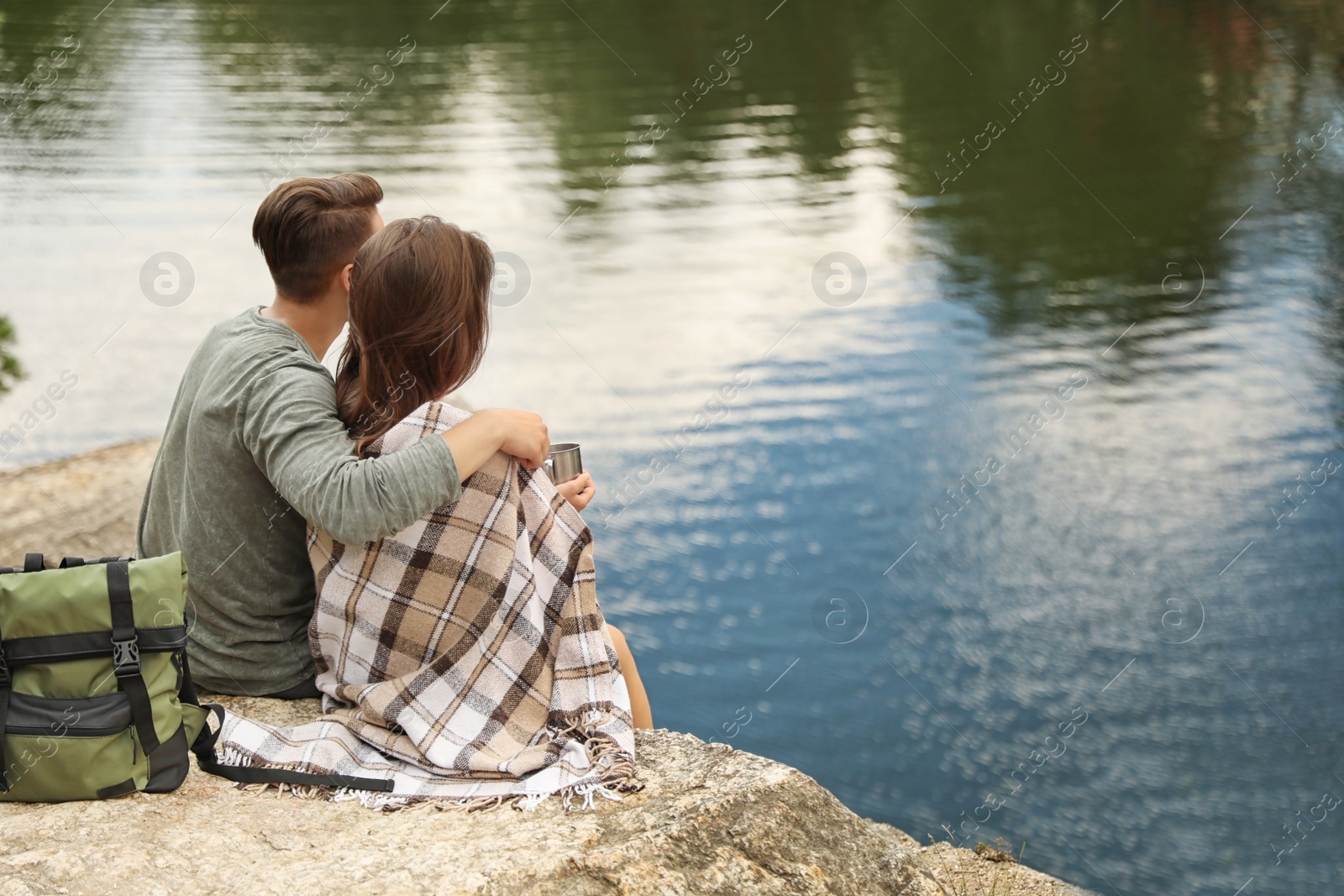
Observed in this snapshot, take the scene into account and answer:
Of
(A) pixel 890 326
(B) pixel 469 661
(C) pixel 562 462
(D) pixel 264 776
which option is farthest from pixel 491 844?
(A) pixel 890 326

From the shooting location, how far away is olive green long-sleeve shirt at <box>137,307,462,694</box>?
1916 millimetres

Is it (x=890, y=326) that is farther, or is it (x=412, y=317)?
(x=890, y=326)

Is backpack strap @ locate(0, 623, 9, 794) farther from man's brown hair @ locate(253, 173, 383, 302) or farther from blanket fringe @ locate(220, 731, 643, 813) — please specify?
man's brown hair @ locate(253, 173, 383, 302)

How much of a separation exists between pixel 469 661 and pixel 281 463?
49 centimetres

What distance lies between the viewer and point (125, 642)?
73.4 inches

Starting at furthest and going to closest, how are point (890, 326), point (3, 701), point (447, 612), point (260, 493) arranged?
point (890, 326) < point (260, 493) < point (447, 612) < point (3, 701)

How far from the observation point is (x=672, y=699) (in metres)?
6.27

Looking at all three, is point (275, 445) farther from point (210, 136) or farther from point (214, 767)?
point (210, 136)

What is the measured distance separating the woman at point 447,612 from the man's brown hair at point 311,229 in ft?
0.61

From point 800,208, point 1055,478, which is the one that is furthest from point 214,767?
point 800,208

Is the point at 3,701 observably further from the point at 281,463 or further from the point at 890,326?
→ the point at 890,326

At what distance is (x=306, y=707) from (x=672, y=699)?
4.02 m

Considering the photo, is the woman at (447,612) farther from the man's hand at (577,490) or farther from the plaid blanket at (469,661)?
the man's hand at (577,490)

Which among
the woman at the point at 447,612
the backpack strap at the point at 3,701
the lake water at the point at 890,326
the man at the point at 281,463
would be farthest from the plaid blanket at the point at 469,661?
the lake water at the point at 890,326
